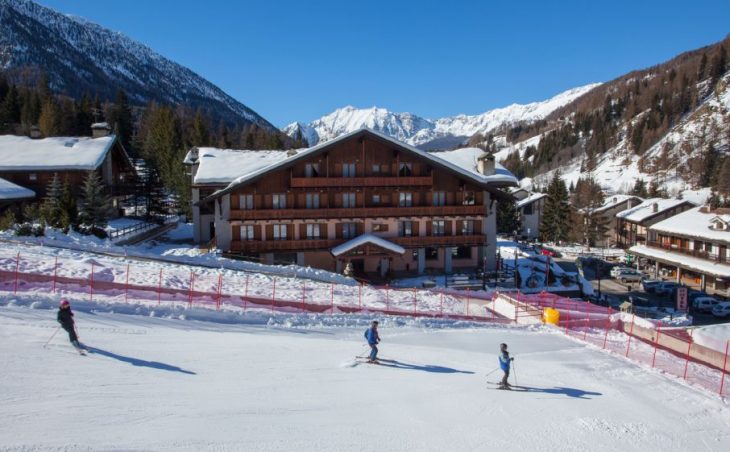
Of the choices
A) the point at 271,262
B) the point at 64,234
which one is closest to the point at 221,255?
the point at 271,262

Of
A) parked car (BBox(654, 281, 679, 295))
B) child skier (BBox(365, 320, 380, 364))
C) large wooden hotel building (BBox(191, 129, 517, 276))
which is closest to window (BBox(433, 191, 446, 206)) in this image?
large wooden hotel building (BBox(191, 129, 517, 276))

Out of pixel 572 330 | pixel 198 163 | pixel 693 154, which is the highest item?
pixel 693 154

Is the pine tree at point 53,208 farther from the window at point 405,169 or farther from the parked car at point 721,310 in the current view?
the parked car at point 721,310

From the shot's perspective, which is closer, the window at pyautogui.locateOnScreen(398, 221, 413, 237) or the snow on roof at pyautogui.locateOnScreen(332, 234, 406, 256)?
the snow on roof at pyautogui.locateOnScreen(332, 234, 406, 256)

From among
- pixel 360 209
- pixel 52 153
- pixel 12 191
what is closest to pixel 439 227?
pixel 360 209

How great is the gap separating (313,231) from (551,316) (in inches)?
710

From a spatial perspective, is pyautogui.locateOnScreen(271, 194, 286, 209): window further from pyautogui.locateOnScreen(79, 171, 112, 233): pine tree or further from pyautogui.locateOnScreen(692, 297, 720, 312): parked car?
pyautogui.locateOnScreen(692, 297, 720, 312): parked car

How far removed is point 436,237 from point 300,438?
92.0ft

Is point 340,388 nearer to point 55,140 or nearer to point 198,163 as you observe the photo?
point 198,163

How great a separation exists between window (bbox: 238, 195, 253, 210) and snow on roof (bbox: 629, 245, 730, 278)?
1590 inches

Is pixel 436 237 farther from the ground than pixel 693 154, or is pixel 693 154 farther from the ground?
pixel 693 154

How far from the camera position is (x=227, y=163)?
133 ft

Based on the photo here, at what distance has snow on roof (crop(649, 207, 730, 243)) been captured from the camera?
151ft

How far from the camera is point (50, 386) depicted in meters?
10.8
